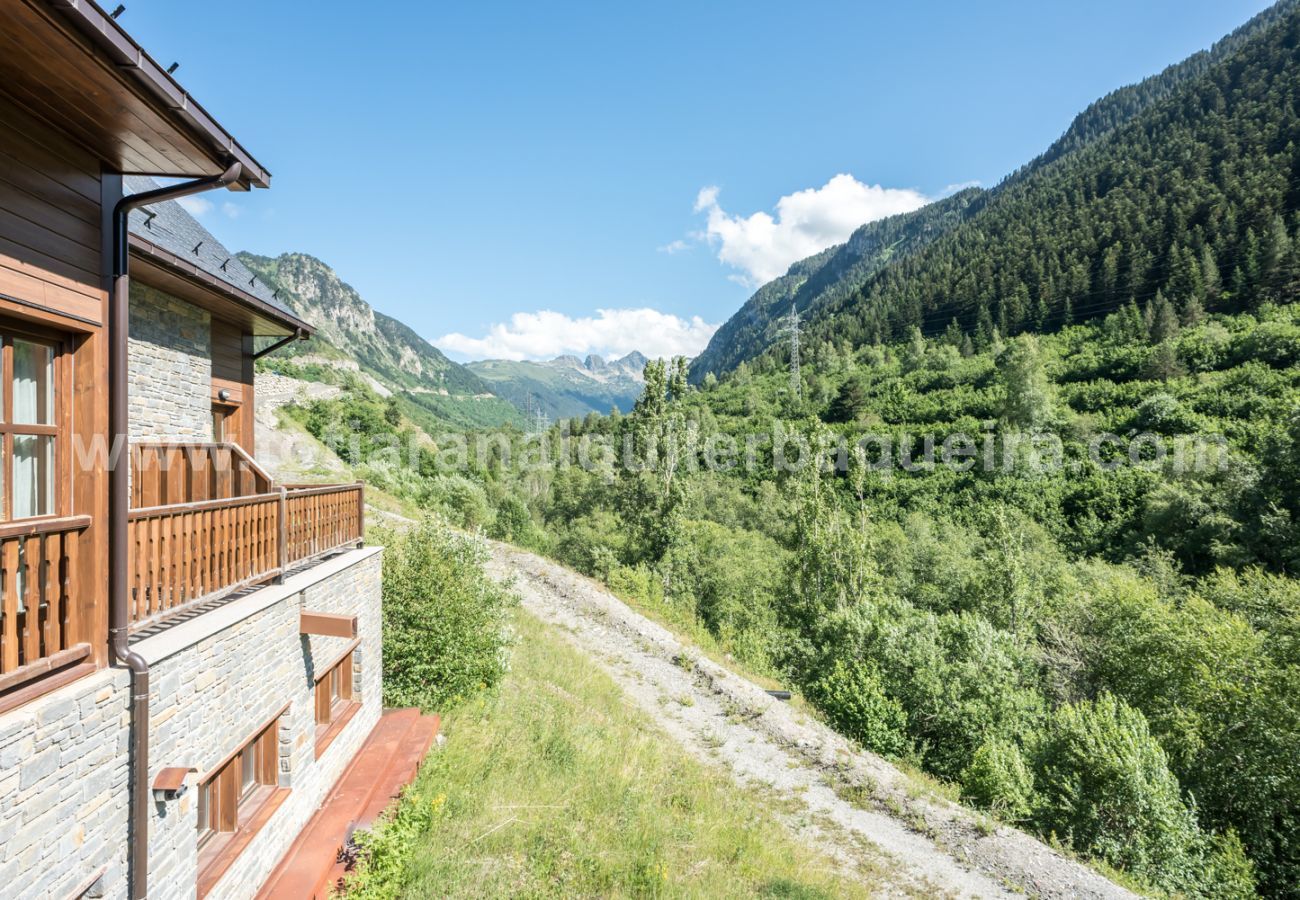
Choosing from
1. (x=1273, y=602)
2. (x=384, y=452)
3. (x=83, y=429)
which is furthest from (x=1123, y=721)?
(x=384, y=452)

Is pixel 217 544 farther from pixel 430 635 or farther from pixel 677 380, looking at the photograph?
pixel 677 380

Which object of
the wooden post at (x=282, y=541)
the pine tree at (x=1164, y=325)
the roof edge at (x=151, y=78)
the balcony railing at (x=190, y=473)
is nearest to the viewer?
the roof edge at (x=151, y=78)

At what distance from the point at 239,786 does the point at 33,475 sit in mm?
3264

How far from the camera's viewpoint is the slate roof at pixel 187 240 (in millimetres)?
5721

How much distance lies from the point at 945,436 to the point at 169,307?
168 ft

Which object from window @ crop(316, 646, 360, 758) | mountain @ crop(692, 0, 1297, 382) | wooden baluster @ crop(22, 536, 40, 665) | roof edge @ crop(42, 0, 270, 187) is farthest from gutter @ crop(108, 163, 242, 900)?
mountain @ crop(692, 0, 1297, 382)

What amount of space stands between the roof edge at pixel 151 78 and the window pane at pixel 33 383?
1556 mm

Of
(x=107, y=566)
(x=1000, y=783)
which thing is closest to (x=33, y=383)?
(x=107, y=566)

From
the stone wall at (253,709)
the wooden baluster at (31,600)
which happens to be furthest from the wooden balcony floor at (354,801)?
the wooden baluster at (31,600)

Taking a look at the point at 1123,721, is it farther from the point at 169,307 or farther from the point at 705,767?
the point at 169,307

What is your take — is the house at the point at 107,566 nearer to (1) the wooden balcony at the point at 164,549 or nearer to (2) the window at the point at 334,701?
(1) the wooden balcony at the point at 164,549

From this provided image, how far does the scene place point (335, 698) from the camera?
7199 millimetres

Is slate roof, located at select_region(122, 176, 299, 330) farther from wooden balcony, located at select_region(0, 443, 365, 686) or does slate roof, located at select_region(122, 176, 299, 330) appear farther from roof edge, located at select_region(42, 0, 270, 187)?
wooden balcony, located at select_region(0, 443, 365, 686)

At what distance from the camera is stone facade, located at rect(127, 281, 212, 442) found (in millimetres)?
6055
